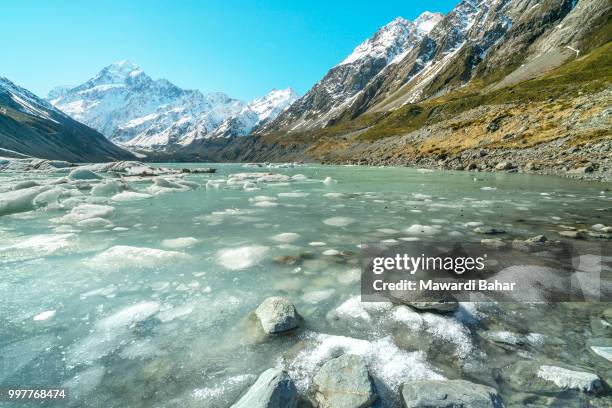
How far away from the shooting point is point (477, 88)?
5792 inches

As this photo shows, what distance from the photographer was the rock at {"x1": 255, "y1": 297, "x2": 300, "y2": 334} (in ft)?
15.1

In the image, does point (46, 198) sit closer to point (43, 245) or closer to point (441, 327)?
point (43, 245)

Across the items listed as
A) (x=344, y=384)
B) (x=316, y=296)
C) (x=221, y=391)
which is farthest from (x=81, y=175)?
(x=344, y=384)

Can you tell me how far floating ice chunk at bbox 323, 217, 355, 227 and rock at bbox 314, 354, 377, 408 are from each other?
7.78 m

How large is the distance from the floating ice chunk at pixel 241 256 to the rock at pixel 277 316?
7.62 ft

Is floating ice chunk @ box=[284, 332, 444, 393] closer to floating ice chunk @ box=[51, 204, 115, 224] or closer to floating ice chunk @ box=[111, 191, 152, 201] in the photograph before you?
floating ice chunk @ box=[51, 204, 115, 224]

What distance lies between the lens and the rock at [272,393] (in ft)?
10.1

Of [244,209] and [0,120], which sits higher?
[0,120]

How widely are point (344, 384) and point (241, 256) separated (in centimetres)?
490

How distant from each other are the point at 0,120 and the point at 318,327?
205274 millimetres

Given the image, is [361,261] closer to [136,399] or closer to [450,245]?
[450,245]

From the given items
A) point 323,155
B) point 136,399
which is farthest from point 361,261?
point 323,155

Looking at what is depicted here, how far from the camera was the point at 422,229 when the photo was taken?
10.3 m

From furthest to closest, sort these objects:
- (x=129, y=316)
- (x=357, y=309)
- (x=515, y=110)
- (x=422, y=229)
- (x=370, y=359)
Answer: (x=515, y=110)
(x=422, y=229)
(x=357, y=309)
(x=129, y=316)
(x=370, y=359)
